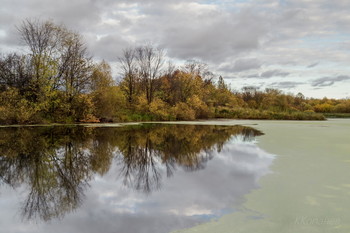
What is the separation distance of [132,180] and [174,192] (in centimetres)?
102

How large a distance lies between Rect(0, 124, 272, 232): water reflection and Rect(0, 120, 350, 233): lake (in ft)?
0.04

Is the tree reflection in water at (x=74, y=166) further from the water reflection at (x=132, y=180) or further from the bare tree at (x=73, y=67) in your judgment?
the bare tree at (x=73, y=67)

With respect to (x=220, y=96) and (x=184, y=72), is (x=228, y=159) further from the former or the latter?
(x=220, y=96)

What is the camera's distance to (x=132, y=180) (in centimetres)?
473

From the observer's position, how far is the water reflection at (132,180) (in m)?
3.20

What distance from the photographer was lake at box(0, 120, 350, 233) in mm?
2859

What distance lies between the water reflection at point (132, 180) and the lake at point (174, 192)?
0.5 inches

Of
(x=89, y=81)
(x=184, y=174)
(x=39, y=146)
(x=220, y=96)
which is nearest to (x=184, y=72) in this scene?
(x=220, y=96)

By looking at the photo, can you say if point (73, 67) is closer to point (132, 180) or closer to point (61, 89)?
point (61, 89)

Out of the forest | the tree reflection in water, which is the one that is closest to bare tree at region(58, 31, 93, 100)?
the forest

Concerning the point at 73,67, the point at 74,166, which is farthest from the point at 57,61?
the point at 74,166

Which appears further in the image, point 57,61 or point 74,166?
point 57,61

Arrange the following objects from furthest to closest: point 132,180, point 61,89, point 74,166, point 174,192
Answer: point 61,89, point 74,166, point 132,180, point 174,192

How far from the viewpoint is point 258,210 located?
324 cm
